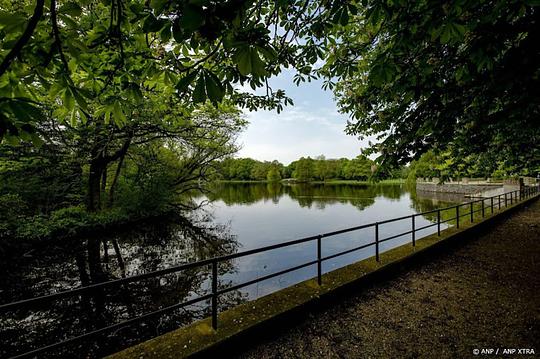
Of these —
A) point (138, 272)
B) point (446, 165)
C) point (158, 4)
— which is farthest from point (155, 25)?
point (446, 165)

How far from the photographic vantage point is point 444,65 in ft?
11.1

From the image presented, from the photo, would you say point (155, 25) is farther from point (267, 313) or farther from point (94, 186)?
point (94, 186)

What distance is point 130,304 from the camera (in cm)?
605

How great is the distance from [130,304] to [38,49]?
6.42 meters

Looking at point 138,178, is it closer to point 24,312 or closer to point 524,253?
point 24,312

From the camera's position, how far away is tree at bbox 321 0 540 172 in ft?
6.74

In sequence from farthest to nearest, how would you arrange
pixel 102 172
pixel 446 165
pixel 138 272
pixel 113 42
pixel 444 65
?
pixel 102 172 → pixel 446 165 → pixel 138 272 → pixel 444 65 → pixel 113 42

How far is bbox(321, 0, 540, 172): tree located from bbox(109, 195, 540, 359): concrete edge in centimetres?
214

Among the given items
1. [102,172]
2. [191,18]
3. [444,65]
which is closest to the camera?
[191,18]

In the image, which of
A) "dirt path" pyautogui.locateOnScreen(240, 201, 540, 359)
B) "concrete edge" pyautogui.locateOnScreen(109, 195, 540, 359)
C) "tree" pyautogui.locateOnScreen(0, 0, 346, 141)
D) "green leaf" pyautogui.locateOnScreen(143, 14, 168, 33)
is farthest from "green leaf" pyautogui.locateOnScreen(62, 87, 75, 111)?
"dirt path" pyautogui.locateOnScreen(240, 201, 540, 359)

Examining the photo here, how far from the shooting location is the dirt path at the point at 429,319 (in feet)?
9.57

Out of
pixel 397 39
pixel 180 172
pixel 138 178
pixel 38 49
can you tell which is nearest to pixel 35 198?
pixel 138 178

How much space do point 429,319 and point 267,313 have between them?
92.7 inches

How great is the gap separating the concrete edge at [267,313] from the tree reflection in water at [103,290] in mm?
2787
